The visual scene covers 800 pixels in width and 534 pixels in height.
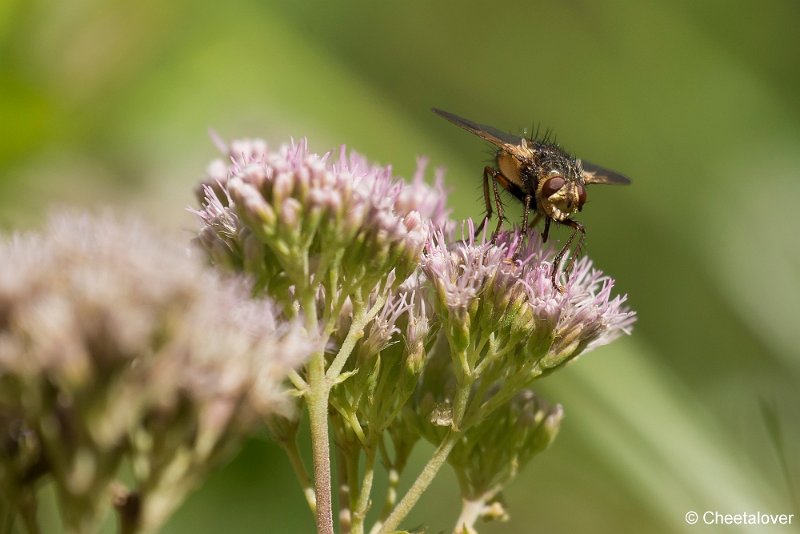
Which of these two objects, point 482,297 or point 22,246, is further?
point 482,297

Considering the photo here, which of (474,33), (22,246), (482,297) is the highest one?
(474,33)

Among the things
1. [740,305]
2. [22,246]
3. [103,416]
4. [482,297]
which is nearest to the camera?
[103,416]

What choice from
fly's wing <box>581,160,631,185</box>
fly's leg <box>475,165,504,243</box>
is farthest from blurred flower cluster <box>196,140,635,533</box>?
fly's wing <box>581,160,631,185</box>

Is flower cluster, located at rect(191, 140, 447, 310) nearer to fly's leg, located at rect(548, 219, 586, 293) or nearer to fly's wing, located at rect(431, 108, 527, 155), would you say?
fly's leg, located at rect(548, 219, 586, 293)

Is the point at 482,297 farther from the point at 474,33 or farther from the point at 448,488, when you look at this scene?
the point at 474,33

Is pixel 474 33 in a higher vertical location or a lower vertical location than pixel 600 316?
higher

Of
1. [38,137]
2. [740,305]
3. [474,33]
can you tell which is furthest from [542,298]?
[474,33]
